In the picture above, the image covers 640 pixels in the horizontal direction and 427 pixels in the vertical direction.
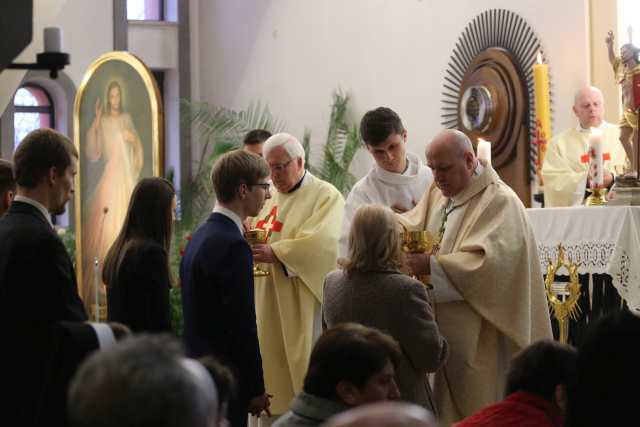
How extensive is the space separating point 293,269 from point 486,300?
1.55 metres

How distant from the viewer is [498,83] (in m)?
10.4

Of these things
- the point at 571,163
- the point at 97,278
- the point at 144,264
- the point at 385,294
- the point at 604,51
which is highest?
the point at 604,51

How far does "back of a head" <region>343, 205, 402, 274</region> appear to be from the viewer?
14.7ft

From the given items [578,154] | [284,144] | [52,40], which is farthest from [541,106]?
[52,40]

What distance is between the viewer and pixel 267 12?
15898 mm

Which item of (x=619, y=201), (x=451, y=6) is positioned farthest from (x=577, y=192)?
(x=451, y=6)

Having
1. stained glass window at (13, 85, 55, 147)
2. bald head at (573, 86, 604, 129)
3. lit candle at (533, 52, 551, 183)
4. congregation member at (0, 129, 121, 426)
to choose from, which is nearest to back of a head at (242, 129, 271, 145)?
lit candle at (533, 52, 551, 183)

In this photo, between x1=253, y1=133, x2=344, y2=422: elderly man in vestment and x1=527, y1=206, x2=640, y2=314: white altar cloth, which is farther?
x1=253, y1=133, x2=344, y2=422: elderly man in vestment

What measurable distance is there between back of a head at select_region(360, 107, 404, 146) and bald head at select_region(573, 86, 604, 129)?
2.84 meters

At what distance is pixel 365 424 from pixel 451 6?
33.1 ft

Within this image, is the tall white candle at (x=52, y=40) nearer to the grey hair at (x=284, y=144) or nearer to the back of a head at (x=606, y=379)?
the grey hair at (x=284, y=144)

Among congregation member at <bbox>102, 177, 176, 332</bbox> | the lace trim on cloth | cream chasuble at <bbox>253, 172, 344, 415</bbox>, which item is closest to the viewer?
congregation member at <bbox>102, 177, 176, 332</bbox>

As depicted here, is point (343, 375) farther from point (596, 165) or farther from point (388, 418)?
point (596, 165)

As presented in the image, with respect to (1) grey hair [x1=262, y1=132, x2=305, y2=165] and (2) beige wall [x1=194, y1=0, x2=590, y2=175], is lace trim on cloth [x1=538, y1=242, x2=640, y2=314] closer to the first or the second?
(1) grey hair [x1=262, y1=132, x2=305, y2=165]
